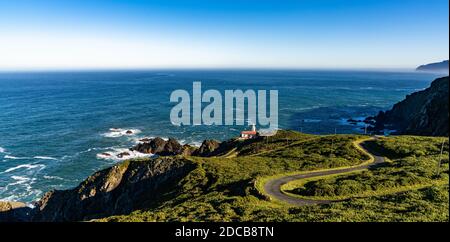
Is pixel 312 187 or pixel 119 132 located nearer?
pixel 312 187

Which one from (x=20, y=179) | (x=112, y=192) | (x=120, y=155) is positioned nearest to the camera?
(x=112, y=192)

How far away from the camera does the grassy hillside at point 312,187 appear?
24.3 metres

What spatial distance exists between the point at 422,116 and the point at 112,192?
89.4m

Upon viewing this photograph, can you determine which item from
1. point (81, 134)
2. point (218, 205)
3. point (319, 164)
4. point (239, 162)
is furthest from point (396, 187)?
point (81, 134)

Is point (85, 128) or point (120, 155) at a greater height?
point (85, 128)

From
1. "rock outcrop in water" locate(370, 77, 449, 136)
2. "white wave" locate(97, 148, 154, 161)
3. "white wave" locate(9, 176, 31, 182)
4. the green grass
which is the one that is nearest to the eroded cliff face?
"white wave" locate(9, 176, 31, 182)

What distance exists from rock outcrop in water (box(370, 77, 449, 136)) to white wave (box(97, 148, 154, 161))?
73230 millimetres

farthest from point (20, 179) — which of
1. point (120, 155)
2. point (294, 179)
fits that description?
point (294, 179)

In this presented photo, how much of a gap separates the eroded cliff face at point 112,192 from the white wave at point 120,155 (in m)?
25.3

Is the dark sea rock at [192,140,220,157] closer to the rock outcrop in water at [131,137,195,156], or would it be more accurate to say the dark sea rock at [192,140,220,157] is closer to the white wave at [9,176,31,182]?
the rock outcrop in water at [131,137,195,156]

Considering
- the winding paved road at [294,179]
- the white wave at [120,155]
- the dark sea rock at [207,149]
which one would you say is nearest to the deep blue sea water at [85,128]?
the white wave at [120,155]

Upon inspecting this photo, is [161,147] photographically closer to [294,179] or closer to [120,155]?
[120,155]

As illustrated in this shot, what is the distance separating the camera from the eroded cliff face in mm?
51562

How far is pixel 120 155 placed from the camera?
83.3 metres
